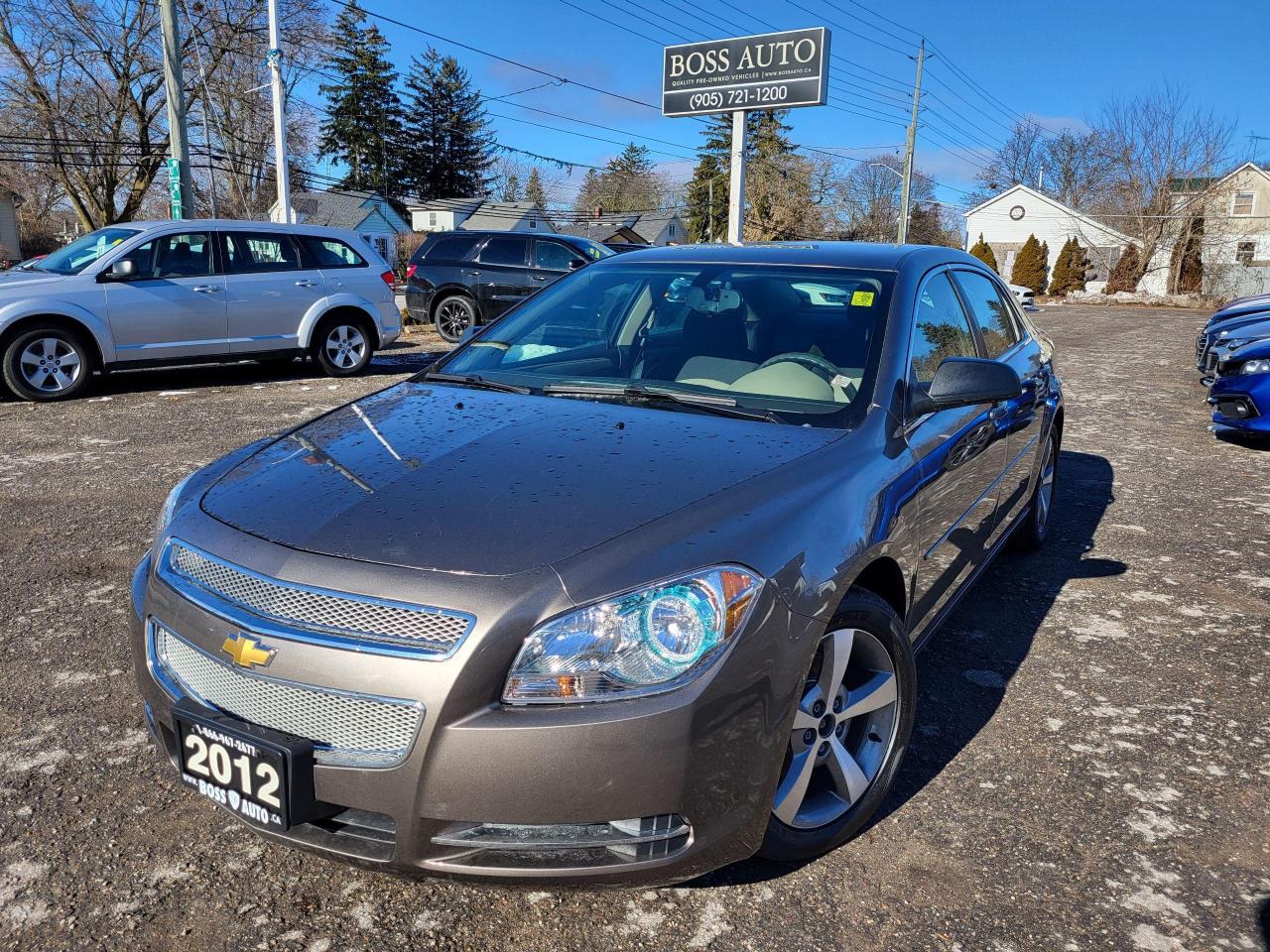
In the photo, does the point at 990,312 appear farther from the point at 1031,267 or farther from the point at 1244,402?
the point at 1031,267

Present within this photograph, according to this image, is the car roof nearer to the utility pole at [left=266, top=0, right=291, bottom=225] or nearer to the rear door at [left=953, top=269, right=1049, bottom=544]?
the rear door at [left=953, top=269, right=1049, bottom=544]

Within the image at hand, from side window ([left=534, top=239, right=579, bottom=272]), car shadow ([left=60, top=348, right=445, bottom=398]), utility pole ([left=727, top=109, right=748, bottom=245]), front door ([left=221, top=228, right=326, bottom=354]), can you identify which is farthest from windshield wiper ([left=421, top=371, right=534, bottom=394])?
utility pole ([left=727, top=109, right=748, bottom=245])

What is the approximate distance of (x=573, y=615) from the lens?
1849 mm

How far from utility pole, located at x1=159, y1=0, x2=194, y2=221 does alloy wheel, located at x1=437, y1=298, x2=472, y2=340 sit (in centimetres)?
542

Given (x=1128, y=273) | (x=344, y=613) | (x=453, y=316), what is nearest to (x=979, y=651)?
(x=344, y=613)

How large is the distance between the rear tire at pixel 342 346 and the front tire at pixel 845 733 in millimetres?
8886

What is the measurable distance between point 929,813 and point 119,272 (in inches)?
338

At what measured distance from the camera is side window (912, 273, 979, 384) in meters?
3.09

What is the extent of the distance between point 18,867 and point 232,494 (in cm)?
101

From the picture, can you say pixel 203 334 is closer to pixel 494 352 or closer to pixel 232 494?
pixel 494 352

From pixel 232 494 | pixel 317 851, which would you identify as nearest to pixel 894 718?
pixel 317 851

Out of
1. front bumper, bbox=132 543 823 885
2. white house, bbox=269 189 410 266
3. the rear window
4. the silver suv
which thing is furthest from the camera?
white house, bbox=269 189 410 266

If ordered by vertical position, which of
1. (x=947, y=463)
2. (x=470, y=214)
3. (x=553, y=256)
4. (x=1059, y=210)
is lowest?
(x=947, y=463)

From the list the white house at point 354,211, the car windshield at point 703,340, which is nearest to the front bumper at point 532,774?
the car windshield at point 703,340
